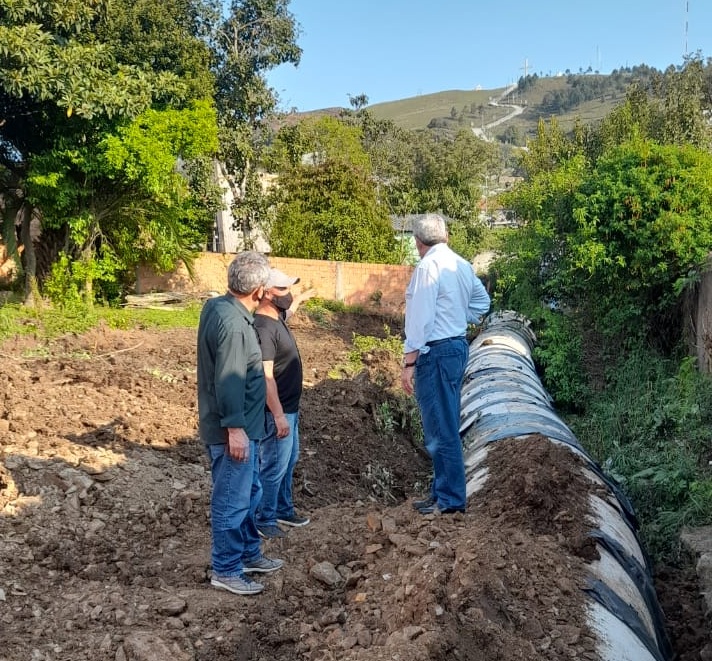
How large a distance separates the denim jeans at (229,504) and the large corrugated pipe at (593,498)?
1748mm

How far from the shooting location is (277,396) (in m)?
4.39

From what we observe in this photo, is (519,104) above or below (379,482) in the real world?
above

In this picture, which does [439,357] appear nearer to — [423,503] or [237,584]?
[423,503]

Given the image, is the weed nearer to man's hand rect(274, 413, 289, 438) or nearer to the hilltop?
man's hand rect(274, 413, 289, 438)

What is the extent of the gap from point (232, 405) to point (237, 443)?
0.21m

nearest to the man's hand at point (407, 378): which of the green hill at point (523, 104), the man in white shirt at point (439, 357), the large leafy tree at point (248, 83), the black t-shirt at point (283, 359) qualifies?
the man in white shirt at point (439, 357)

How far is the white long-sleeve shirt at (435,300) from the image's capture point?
436 cm

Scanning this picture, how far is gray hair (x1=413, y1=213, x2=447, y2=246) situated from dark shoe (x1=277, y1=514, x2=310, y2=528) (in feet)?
6.99

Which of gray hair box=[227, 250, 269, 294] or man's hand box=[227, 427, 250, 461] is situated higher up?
gray hair box=[227, 250, 269, 294]

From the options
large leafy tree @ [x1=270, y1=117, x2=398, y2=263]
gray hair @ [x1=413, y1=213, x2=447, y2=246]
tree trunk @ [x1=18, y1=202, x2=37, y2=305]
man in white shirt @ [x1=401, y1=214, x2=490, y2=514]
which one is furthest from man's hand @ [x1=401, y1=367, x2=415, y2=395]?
large leafy tree @ [x1=270, y1=117, x2=398, y2=263]

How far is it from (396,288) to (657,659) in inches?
606

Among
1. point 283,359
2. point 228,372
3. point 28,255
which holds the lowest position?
point 283,359

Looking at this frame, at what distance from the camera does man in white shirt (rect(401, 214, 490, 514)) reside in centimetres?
438

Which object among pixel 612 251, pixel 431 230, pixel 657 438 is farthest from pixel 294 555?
pixel 612 251
